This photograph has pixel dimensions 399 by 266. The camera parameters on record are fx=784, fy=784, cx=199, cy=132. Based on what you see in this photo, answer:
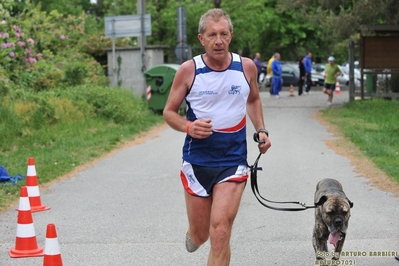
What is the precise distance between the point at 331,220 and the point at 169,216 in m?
3.46

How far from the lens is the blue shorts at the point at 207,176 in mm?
5516

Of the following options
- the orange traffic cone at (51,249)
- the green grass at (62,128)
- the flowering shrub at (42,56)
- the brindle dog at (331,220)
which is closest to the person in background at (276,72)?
the flowering shrub at (42,56)

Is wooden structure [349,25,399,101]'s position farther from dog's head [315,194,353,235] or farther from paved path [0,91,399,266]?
dog's head [315,194,353,235]

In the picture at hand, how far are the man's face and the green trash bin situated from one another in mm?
16367

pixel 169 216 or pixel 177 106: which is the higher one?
pixel 177 106

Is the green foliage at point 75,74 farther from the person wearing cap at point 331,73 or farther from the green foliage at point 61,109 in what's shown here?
the person wearing cap at point 331,73

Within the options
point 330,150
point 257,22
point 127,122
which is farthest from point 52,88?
point 257,22

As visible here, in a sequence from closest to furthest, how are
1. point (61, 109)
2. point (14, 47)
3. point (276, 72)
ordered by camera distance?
point (61, 109), point (14, 47), point (276, 72)

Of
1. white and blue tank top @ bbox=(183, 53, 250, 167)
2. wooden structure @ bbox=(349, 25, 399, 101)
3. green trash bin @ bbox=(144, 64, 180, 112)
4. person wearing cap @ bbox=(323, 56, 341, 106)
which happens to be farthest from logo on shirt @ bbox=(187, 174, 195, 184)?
person wearing cap @ bbox=(323, 56, 341, 106)

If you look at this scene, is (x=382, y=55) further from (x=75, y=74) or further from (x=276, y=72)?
(x=75, y=74)

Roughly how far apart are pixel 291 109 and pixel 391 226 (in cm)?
1756

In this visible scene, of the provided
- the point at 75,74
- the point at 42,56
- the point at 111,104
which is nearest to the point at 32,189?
the point at 111,104

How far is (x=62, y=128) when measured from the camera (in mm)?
16672

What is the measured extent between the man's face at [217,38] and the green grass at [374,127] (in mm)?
6220
